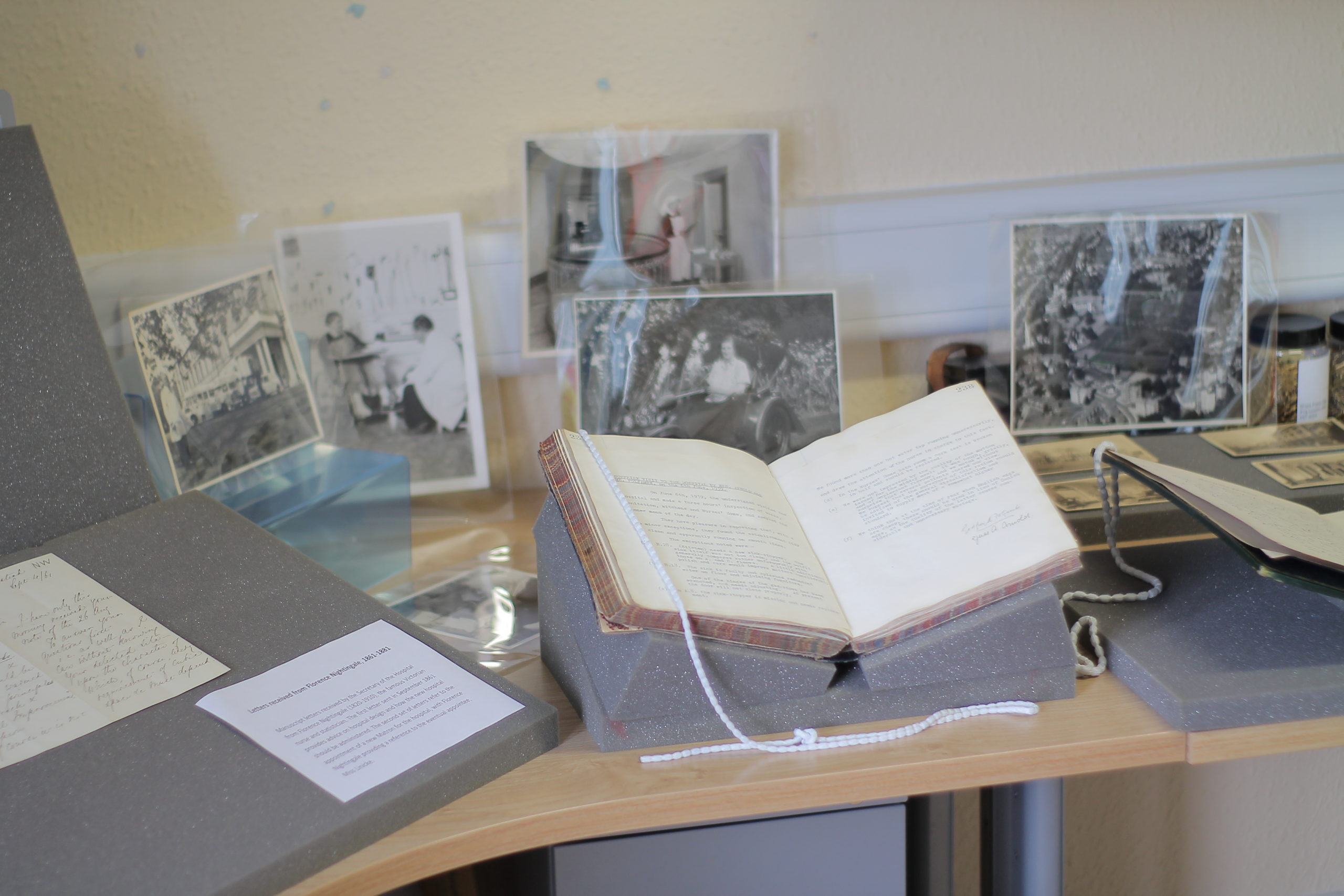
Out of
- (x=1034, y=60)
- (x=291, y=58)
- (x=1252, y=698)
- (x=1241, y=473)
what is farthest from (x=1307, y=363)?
(x=291, y=58)

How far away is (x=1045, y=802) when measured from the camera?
0.68m

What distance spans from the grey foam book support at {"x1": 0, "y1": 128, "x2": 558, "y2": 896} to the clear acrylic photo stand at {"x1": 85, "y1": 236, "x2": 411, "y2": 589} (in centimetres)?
11

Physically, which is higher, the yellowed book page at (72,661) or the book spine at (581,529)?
the book spine at (581,529)

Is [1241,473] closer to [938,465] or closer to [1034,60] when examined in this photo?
[938,465]

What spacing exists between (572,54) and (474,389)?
327 mm

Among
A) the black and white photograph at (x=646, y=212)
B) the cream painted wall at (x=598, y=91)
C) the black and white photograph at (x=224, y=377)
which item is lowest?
the black and white photograph at (x=224, y=377)

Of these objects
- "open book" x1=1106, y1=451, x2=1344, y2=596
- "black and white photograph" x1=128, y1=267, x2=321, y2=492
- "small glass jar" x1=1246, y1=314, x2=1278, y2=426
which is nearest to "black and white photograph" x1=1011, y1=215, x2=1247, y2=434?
"small glass jar" x1=1246, y1=314, x2=1278, y2=426

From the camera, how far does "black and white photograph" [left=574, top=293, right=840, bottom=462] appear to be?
2.84ft

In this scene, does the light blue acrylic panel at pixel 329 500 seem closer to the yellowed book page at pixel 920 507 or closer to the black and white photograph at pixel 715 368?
the black and white photograph at pixel 715 368

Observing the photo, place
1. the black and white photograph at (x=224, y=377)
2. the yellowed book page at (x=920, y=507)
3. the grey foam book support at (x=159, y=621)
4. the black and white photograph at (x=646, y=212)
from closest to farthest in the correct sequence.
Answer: the grey foam book support at (x=159, y=621) → the yellowed book page at (x=920, y=507) → the black and white photograph at (x=224, y=377) → the black and white photograph at (x=646, y=212)

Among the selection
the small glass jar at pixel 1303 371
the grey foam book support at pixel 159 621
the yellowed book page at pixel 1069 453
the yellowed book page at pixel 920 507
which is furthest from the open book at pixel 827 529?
the small glass jar at pixel 1303 371

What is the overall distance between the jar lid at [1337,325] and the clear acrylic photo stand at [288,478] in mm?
873

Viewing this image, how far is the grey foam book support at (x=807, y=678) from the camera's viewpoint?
0.53 m

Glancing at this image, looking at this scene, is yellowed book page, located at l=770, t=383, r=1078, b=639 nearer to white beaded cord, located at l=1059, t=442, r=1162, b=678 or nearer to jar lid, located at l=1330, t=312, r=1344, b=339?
white beaded cord, located at l=1059, t=442, r=1162, b=678
